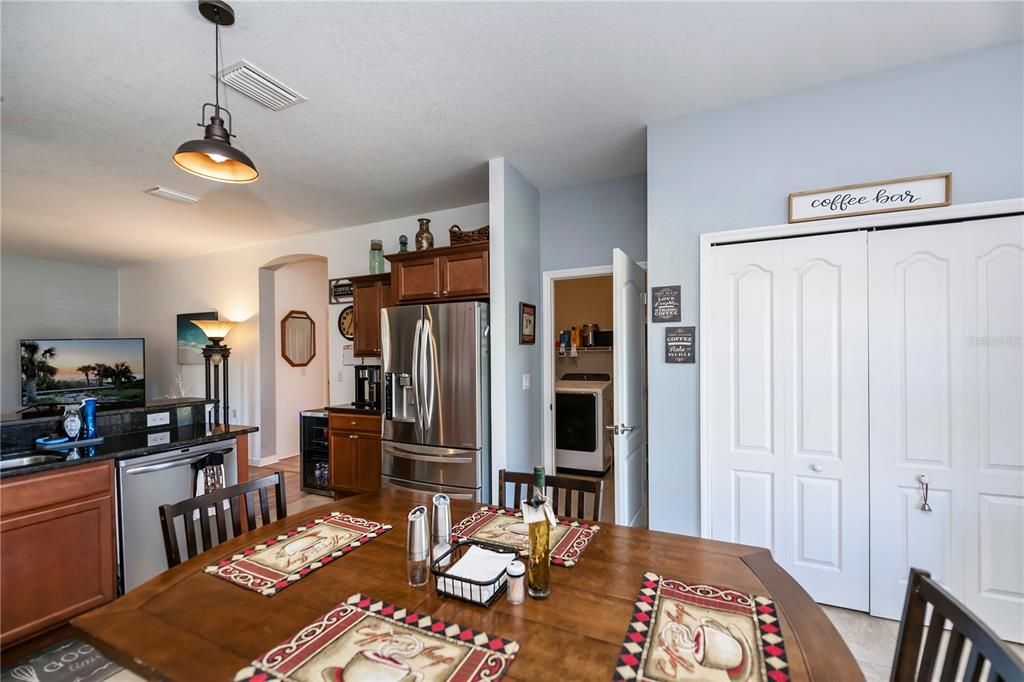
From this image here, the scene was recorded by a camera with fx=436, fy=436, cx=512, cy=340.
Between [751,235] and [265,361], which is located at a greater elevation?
[751,235]

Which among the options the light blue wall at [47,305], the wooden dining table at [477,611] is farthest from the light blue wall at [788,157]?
the light blue wall at [47,305]

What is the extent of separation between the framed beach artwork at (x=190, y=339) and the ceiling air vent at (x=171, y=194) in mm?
2433

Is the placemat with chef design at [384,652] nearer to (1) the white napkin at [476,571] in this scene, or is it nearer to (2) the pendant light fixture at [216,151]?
(1) the white napkin at [476,571]

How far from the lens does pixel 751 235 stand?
2.46m

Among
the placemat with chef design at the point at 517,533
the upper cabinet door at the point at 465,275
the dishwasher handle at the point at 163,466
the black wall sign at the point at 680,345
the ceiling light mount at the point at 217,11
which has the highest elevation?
the ceiling light mount at the point at 217,11

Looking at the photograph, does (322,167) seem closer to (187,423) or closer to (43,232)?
(187,423)

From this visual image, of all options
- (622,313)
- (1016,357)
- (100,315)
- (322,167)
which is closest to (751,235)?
(622,313)

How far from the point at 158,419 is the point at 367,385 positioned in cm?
182

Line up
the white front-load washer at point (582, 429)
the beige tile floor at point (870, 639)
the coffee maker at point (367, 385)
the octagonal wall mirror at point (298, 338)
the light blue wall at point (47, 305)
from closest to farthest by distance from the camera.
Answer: the beige tile floor at point (870, 639) < the coffee maker at point (367, 385) < the white front-load washer at point (582, 429) < the light blue wall at point (47, 305) < the octagonal wall mirror at point (298, 338)

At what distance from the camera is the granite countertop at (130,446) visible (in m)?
2.20

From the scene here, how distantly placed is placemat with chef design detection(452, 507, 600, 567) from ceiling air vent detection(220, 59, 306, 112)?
229 cm

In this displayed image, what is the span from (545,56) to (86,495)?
10.7 feet

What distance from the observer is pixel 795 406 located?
7.95 feet

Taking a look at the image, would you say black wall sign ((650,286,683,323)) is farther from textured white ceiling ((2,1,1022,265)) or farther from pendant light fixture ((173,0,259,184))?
pendant light fixture ((173,0,259,184))
